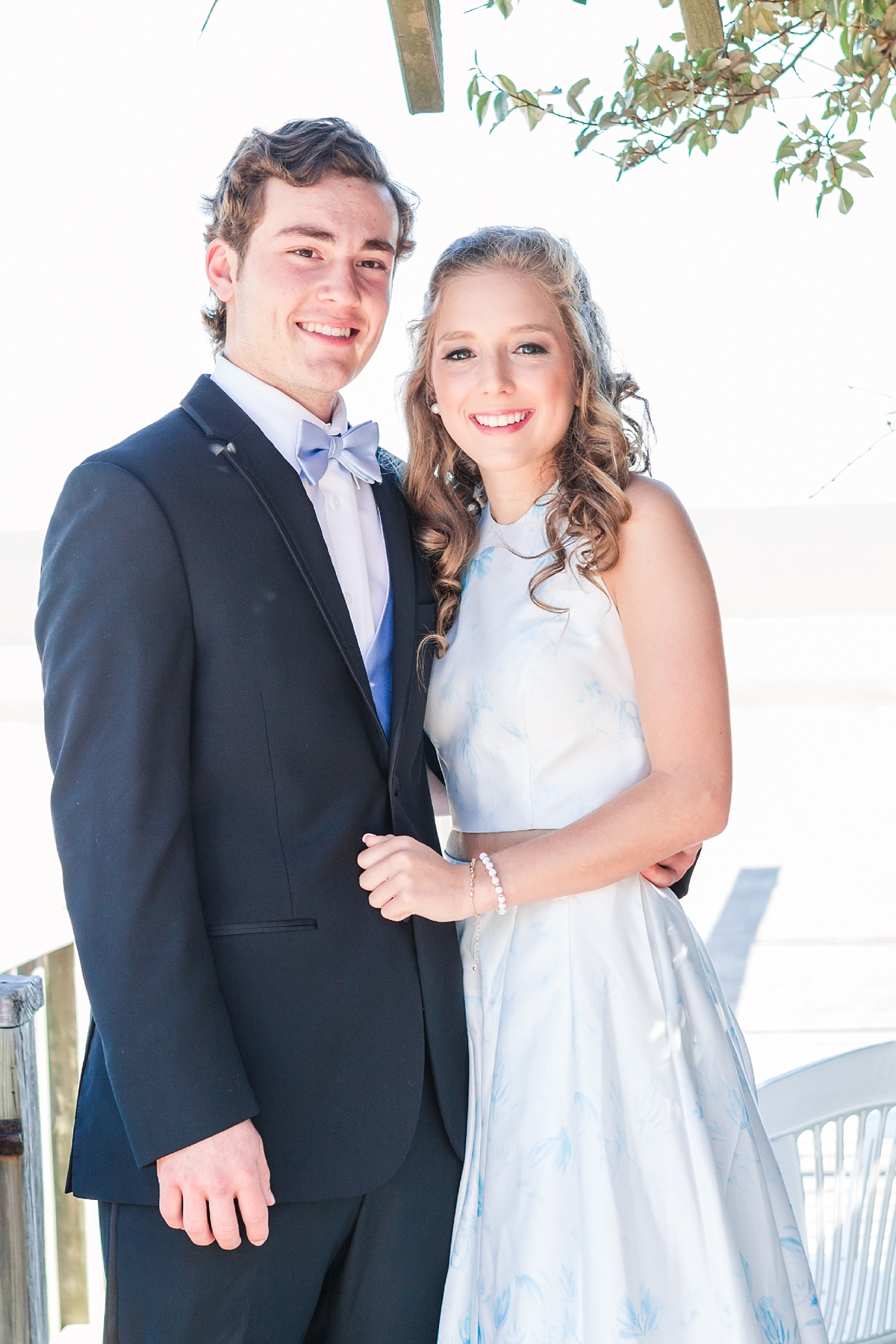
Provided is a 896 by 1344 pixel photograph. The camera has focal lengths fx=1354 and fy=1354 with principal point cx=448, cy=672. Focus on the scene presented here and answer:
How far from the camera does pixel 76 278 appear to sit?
29.5 meters

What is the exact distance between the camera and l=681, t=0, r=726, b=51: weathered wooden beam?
1.94 m

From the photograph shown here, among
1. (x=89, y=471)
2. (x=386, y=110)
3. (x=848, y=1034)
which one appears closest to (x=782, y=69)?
(x=89, y=471)

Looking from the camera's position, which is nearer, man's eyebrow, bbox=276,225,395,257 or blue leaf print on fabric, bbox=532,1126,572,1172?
blue leaf print on fabric, bbox=532,1126,572,1172

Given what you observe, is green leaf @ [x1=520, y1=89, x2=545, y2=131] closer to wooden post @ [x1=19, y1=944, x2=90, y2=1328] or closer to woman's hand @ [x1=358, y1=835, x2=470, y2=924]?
woman's hand @ [x1=358, y1=835, x2=470, y2=924]

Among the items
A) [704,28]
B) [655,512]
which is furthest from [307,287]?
[704,28]

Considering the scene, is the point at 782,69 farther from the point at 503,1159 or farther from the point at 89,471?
the point at 503,1159

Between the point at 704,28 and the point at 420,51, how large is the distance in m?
0.42

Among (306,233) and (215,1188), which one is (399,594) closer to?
(306,233)

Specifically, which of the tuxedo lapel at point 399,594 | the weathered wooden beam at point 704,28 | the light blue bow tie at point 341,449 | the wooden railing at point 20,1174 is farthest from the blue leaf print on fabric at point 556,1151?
the weathered wooden beam at point 704,28

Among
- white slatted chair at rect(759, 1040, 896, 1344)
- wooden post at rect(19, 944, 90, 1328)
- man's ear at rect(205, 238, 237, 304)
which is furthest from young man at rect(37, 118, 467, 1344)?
wooden post at rect(19, 944, 90, 1328)

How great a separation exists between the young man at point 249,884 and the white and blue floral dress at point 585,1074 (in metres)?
0.08

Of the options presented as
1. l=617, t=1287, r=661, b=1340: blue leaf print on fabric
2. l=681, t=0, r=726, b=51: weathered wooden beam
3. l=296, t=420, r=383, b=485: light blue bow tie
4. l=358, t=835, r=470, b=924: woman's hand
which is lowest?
l=617, t=1287, r=661, b=1340: blue leaf print on fabric

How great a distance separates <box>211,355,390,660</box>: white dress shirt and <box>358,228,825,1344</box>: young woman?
0.18m

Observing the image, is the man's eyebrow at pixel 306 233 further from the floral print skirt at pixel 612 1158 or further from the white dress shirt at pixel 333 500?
the floral print skirt at pixel 612 1158
